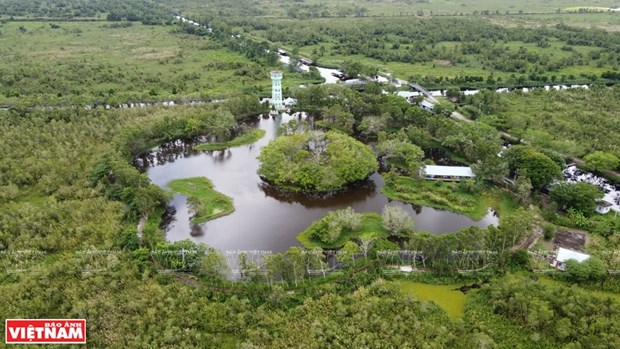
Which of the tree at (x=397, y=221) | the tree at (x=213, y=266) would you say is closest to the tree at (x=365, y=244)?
the tree at (x=397, y=221)

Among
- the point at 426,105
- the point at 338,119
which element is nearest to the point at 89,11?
the point at 338,119

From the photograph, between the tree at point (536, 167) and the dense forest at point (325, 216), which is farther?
the tree at point (536, 167)

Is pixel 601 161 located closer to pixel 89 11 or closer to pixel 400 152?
pixel 400 152

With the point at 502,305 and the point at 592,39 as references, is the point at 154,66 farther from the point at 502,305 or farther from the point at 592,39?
the point at 592,39

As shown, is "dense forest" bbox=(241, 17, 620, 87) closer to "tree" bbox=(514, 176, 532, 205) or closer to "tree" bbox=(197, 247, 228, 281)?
"tree" bbox=(514, 176, 532, 205)

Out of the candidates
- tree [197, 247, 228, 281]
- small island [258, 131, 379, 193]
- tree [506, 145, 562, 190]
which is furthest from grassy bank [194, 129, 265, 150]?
tree [506, 145, 562, 190]

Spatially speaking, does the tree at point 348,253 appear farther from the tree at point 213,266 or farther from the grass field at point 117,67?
the grass field at point 117,67
